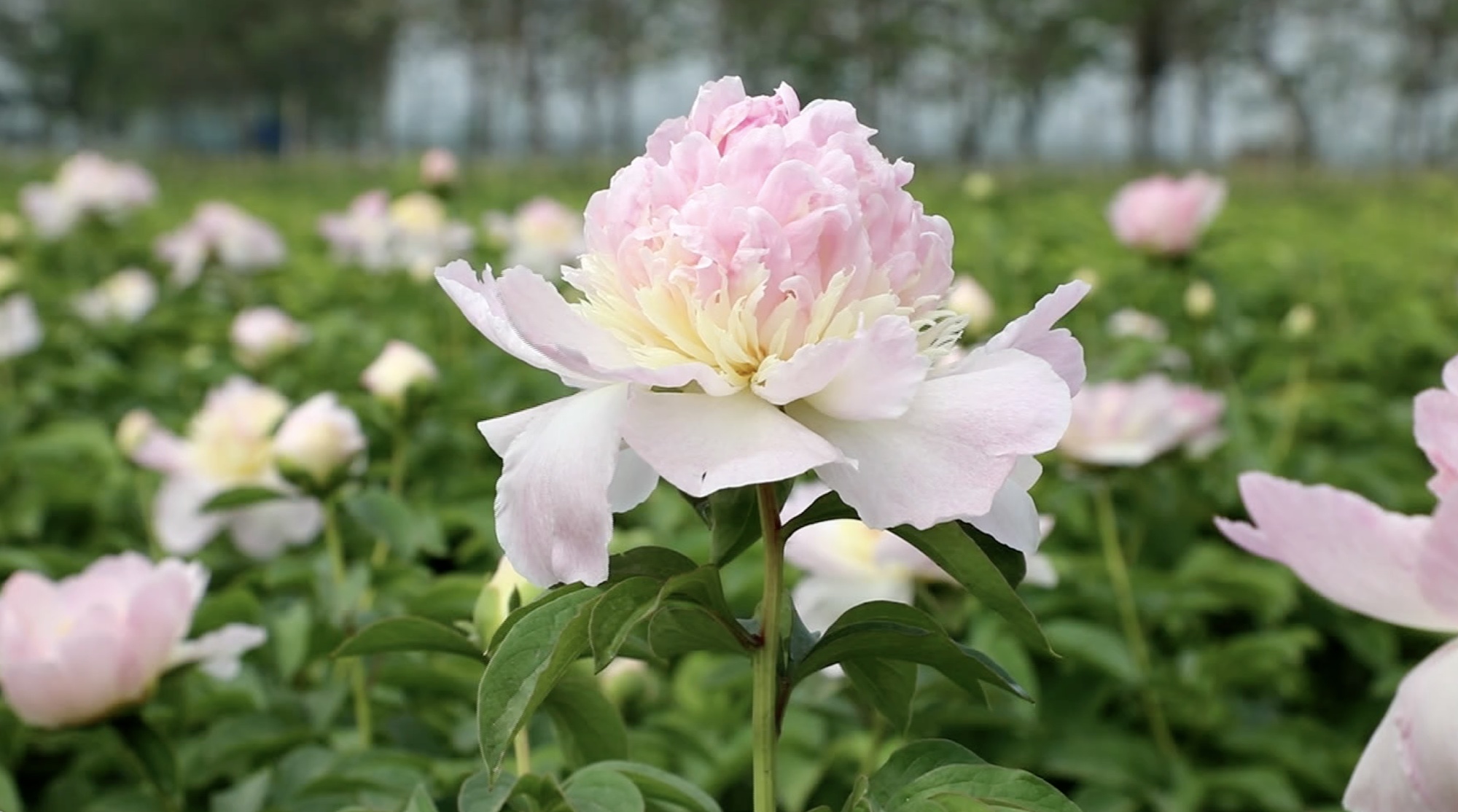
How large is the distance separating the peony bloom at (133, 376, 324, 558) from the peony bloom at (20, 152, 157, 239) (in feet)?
5.87

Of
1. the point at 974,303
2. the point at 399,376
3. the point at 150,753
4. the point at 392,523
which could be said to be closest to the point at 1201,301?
the point at 974,303

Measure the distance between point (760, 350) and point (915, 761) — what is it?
154mm

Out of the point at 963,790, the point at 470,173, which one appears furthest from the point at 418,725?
the point at 470,173

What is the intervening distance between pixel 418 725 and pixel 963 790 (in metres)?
0.61

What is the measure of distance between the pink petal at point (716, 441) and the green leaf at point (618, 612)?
0.12 ft

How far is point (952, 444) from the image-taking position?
1.40 ft

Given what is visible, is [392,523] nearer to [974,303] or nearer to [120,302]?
[974,303]

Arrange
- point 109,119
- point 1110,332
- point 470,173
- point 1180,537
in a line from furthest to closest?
point 109,119 < point 470,173 < point 1110,332 < point 1180,537

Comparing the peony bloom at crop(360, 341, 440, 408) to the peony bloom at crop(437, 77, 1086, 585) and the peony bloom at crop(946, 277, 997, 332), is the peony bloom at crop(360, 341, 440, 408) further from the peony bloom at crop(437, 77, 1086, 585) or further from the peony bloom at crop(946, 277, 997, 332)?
the peony bloom at crop(437, 77, 1086, 585)

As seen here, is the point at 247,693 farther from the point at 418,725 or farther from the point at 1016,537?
the point at 1016,537

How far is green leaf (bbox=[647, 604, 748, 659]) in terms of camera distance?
1.57 ft

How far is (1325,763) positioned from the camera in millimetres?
1367

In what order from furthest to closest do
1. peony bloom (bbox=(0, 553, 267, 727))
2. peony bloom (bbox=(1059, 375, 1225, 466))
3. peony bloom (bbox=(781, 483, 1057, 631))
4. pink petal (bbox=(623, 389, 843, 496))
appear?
peony bloom (bbox=(1059, 375, 1225, 466)) → peony bloom (bbox=(781, 483, 1057, 631)) → peony bloom (bbox=(0, 553, 267, 727)) → pink petal (bbox=(623, 389, 843, 496))

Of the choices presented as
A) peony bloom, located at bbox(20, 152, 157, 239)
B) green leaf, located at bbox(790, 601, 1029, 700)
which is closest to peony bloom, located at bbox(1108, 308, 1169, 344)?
green leaf, located at bbox(790, 601, 1029, 700)
